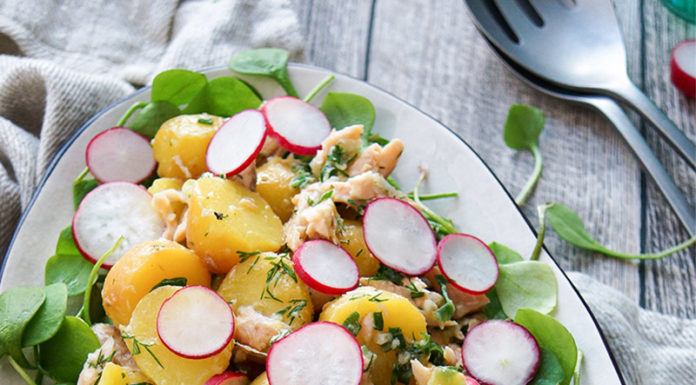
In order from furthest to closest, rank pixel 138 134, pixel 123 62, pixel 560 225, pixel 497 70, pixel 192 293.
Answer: pixel 497 70, pixel 123 62, pixel 560 225, pixel 138 134, pixel 192 293

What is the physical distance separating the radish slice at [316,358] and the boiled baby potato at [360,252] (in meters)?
0.36

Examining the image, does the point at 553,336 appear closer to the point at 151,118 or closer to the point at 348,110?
the point at 348,110

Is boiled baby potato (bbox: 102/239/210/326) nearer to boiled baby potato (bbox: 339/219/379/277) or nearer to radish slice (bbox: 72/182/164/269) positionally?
radish slice (bbox: 72/182/164/269)

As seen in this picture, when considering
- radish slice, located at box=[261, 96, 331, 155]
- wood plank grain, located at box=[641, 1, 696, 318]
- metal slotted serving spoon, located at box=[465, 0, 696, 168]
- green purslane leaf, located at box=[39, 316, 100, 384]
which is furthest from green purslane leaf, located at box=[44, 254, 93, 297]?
wood plank grain, located at box=[641, 1, 696, 318]

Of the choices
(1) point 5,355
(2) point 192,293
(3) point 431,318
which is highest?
(2) point 192,293

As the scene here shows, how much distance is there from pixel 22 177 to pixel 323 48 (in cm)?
135

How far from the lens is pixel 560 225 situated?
95.7 inches

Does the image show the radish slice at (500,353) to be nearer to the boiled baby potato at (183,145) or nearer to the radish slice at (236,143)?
the radish slice at (236,143)

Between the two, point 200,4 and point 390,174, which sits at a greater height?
point 200,4

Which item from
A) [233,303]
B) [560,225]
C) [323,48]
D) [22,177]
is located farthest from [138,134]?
[560,225]

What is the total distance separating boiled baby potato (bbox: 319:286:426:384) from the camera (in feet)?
5.39

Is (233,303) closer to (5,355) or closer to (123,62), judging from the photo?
(5,355)

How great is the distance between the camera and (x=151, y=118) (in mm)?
2246

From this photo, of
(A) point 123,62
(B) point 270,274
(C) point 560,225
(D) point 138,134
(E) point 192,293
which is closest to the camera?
(E) point 192,293
